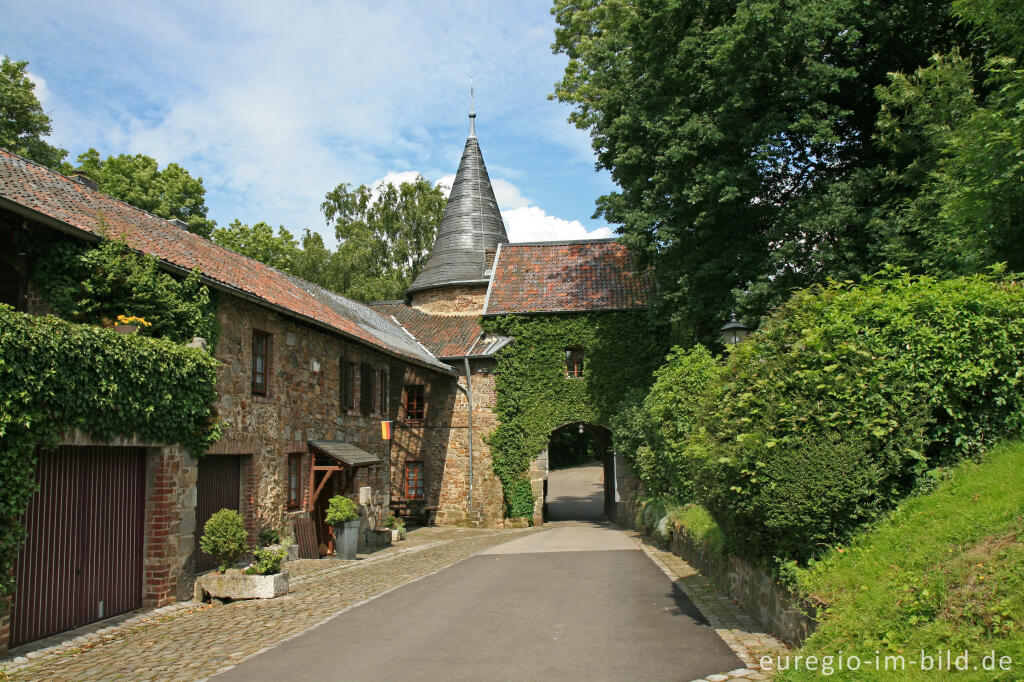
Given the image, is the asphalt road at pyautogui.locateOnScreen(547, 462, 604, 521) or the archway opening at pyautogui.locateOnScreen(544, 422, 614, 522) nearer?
the archway opening at pyautogui.locateOnScreen(544, 422, 614, 522)

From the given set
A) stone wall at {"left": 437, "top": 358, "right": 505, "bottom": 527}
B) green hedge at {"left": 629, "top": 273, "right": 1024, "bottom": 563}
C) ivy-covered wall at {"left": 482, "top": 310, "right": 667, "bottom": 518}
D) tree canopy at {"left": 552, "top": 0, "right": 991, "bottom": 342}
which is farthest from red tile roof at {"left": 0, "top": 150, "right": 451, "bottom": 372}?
green hedge at {"left": 629, "top": 273, "right": 1024, "bottom": 563}

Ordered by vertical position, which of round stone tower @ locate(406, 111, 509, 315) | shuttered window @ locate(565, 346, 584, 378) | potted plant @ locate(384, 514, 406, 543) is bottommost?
potted plant @ locate(384, 514, 406, 543)

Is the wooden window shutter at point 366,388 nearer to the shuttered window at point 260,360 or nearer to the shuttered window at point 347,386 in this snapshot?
the shuttered window at point 347,386

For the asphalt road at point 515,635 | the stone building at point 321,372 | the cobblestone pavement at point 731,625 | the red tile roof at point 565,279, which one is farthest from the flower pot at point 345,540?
the red tile roof at point 565,279

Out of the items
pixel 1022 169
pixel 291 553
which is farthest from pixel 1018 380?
pixel 291 553

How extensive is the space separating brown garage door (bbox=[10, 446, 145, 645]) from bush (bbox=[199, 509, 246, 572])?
93cm

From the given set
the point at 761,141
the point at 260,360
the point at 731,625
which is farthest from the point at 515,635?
the point at 761,141

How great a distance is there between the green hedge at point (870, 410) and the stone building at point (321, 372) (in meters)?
7.05

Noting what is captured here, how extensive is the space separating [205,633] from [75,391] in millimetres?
2959

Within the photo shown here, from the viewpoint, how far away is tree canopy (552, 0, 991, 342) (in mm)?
14000

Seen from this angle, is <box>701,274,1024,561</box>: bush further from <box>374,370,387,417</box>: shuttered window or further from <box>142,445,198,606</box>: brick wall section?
<box>374,370,387,417</box>: shuttered window

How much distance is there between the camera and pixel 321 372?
15141 millimetres

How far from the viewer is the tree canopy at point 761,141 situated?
14.0m

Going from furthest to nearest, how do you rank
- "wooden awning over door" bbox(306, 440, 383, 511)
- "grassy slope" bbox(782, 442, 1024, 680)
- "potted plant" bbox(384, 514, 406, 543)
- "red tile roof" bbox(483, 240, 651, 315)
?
"red tile roof" bbox(483, 240, 651, 315) < "potted plant" bbox(384, 514, 406, 543) < "wooden awning over door" bbox(306, 440, 383, 511) < "grassy slope" bbox(782, 442, 1024, 680)
